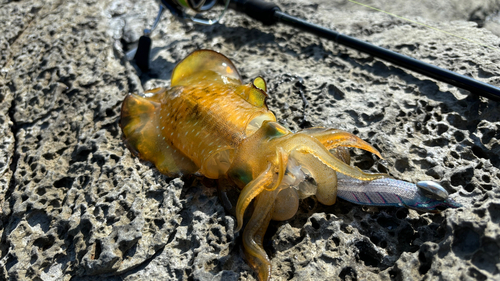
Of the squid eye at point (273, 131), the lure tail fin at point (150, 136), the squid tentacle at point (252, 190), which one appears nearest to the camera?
the squid tentacle at point (252, 190)

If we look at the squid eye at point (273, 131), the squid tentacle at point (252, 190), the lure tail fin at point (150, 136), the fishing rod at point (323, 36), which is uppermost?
the fishing rod at point (323, 36)

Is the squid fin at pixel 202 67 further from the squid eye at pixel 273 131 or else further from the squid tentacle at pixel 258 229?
the squid tentacle at pixel 258 229

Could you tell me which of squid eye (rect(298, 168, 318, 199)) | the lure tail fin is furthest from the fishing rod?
squid eye (rect(298, 168, 318, 199))

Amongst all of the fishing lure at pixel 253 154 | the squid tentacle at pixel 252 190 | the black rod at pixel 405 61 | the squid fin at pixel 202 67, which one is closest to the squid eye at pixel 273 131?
the fishing lure at pixel 253 154

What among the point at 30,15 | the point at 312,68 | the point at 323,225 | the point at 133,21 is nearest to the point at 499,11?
the point at 312,68

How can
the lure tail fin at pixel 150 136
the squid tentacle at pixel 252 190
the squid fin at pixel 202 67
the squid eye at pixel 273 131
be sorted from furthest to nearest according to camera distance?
A: the squid fin at pixel 202 67 < the lure tail fin at pixel 150 136 < the squid eye at pixel 273 131 < the squid tentacle at pixel 252 190

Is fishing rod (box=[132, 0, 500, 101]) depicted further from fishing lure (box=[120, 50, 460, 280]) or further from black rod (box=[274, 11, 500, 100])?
fishing lure (box=[120, 50, 460, 280])

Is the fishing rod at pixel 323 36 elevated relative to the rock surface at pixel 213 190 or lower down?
elevated
